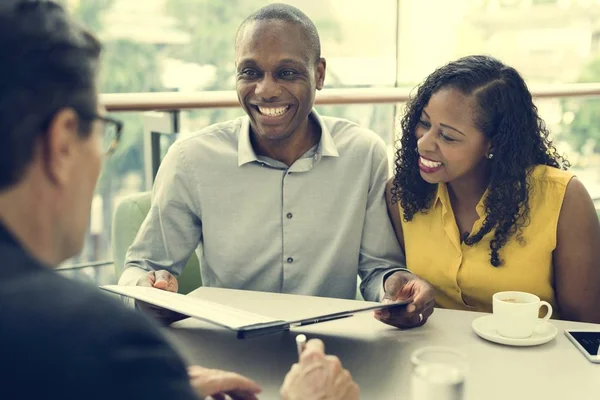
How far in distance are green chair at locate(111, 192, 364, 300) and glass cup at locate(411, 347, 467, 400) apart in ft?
2.67

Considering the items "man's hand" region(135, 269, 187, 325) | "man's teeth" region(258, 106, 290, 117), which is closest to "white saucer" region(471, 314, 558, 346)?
"man's hand" region(135, 269, 187, 325)

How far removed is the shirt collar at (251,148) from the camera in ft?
6.27

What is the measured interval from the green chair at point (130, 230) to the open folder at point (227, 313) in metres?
0.53

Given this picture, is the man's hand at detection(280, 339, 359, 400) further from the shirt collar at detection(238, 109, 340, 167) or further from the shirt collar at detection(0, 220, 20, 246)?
the shirt collar at detection(238, 109, 340, 167)

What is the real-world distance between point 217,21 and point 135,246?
1.62m

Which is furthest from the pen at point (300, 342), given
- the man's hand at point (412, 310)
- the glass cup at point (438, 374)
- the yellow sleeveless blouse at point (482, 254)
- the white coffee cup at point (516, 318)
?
the yellow sleeveless blouse at point (482, 254)

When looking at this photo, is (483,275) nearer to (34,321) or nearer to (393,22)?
(34,321)

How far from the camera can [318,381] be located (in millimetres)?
1108

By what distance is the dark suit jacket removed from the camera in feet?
2.10

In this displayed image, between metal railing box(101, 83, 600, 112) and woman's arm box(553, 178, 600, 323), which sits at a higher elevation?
metal railing box(101, 83, 600, 112)

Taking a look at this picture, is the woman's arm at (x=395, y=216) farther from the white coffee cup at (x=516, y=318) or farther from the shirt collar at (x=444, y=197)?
the white coffee cup at (x=516, y=318)

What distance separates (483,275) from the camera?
1.73 m

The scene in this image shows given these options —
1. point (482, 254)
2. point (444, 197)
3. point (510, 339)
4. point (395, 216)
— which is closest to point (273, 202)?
point (395, 216)

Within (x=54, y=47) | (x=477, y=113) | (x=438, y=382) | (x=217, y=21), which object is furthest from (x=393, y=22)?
(x=54, y=47)
